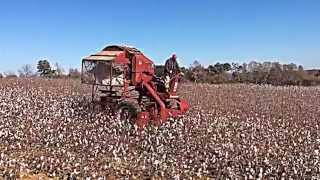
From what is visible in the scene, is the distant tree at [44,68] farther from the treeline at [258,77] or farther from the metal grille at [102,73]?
the metal grille at [102,73]

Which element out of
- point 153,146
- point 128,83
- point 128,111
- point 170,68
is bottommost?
point 153,146

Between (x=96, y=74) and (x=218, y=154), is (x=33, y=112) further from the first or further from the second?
(x=218, y=154)

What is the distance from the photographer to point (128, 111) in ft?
39.4

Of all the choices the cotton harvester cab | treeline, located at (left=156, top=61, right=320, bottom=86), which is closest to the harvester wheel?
the cotton harvester cab

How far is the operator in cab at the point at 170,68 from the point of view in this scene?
1263cm

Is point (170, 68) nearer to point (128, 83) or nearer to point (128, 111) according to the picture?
point (128, 83)

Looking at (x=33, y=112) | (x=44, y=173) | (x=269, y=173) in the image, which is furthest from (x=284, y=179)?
(x=33, y=112)

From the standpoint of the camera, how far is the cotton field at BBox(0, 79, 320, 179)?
796 centimetres

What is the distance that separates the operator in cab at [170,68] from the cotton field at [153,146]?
120 centimetres

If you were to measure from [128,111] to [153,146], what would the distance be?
8.05 ft

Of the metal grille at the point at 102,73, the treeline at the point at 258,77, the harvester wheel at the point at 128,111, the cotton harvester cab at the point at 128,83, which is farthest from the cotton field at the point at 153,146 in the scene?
the treeline at the point at 258,77

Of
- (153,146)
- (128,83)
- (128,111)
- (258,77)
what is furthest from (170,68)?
(258,77)

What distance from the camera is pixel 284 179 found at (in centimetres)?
772

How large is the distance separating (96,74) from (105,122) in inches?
73.8
